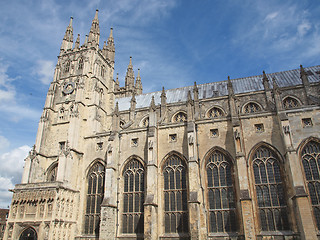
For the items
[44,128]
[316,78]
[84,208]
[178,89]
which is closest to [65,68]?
[44,128]

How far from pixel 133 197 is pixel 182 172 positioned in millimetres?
5519

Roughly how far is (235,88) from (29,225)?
28.6 m

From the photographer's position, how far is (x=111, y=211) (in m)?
25.2

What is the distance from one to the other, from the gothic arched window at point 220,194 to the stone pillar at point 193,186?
153cm

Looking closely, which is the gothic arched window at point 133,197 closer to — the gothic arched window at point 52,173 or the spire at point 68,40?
the gothic arched window at point 52,173

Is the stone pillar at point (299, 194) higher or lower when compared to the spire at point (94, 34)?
lower

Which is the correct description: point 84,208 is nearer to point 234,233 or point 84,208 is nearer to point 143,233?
point 143,233

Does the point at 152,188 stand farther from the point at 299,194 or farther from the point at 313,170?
the point at 313,170

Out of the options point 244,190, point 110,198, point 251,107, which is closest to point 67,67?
point 110,198

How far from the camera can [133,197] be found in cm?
2623

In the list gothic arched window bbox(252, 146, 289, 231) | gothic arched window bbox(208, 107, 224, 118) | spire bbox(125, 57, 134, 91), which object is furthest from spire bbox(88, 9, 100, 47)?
gothic arched window bbox(252, 146, 289, 231)

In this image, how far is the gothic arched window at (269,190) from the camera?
71.0 feet

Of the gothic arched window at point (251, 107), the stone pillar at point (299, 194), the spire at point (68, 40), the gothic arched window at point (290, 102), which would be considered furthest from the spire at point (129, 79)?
the stone pillar at point (299, 194)

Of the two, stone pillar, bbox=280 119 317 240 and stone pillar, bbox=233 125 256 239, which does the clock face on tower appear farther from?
stone pillar, bbox=280 119 317 240
